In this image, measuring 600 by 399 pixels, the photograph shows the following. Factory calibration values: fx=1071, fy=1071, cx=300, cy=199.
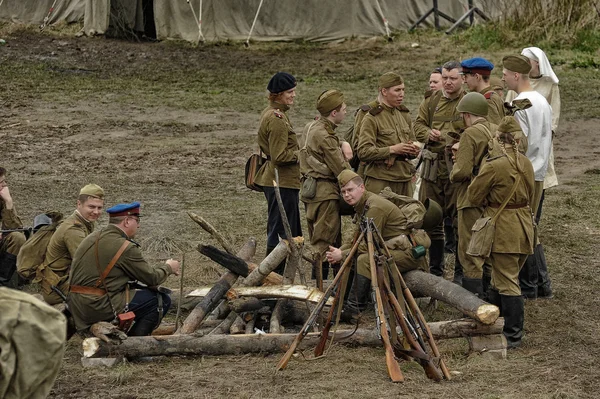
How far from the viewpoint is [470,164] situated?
→ 27.6 feet

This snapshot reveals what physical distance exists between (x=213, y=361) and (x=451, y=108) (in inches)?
131

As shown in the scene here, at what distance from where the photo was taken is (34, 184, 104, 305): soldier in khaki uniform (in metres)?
8.27

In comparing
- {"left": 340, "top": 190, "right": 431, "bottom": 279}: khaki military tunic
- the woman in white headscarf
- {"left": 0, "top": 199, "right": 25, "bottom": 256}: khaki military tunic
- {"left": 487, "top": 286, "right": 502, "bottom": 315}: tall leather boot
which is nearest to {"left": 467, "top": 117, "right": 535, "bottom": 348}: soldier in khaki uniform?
{"left": 487, "top": 286, "right": 502, "bottom": 315}: tall leather boot

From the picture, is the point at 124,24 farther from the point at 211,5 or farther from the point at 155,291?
the point at 155,291

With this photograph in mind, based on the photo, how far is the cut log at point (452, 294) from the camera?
743 centimetres

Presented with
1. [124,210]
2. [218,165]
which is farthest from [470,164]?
[218,165]

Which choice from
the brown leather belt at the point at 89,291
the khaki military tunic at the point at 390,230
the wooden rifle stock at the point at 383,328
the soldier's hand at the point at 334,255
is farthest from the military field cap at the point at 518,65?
the brown leather belt at the point at 89,291

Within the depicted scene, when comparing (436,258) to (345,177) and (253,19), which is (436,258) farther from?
(253,19)

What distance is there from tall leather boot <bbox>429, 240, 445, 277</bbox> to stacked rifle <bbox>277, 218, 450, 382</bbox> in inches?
82.3

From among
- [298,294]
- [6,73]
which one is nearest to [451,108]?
[298,294]

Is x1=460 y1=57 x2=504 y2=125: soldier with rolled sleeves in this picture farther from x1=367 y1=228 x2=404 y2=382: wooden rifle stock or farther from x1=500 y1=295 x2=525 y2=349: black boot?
x1=367 y1=228 x2=404 y2=382: wooden rifle stock

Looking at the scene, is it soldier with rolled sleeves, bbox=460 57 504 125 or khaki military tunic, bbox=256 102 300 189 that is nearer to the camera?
soldier with rolled sleeves, bbox=460 57 504 125

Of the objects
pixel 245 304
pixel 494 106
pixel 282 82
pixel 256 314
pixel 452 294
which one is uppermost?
pixel 282 82

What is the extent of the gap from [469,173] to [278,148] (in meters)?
1.90
